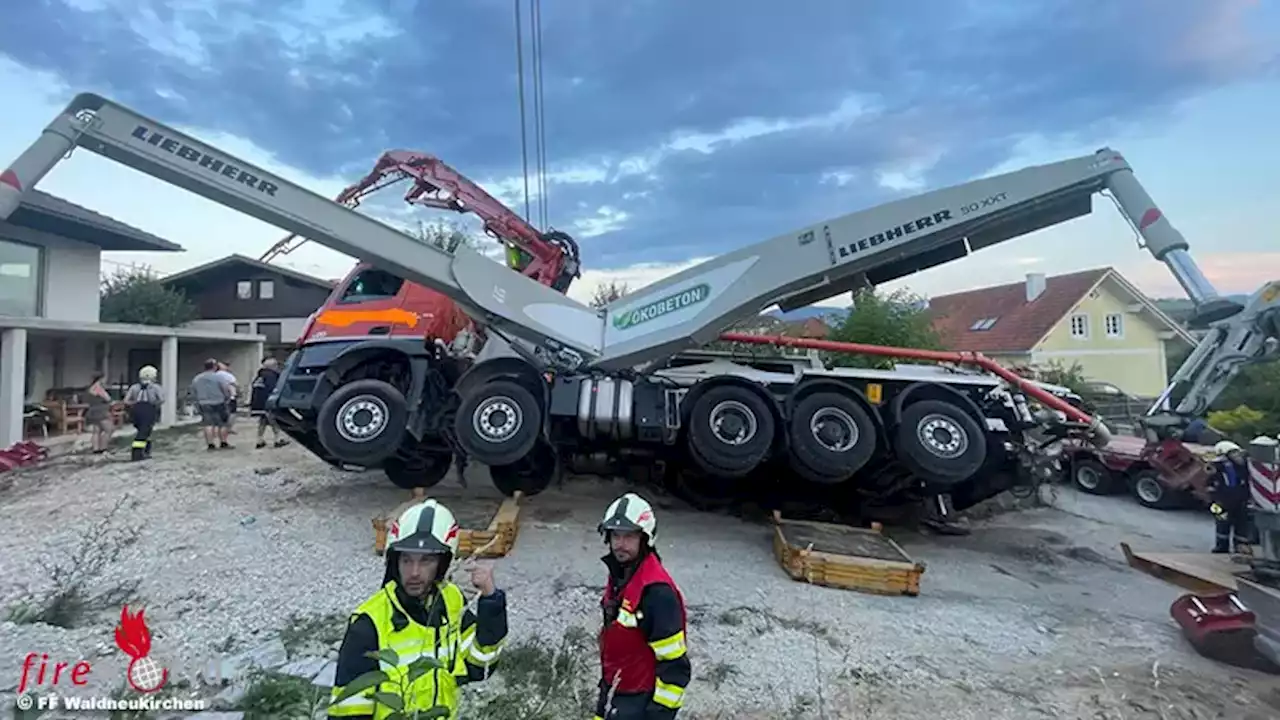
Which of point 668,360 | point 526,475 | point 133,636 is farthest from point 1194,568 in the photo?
point 133,636

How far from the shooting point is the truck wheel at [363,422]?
275 inches

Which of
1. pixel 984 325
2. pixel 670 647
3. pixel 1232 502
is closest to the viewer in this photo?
pixel 670 647

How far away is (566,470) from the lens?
9133 millimetres

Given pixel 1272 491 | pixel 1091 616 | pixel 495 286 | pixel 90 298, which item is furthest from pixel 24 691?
pixel 90 298

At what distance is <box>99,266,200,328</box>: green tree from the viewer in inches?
957

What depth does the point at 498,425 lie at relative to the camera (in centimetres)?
693

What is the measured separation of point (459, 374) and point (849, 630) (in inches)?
198

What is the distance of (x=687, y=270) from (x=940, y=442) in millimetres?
3050

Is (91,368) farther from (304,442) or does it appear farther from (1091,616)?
(1091,616)

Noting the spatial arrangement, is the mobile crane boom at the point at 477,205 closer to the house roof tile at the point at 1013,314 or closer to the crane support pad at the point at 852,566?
the crane support pad at the point at 852,566

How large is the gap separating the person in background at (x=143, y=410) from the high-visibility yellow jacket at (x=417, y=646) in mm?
10383

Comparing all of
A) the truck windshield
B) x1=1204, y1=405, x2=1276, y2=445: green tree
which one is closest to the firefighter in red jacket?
the truck windshield

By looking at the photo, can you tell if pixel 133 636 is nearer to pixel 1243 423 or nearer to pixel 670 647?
pixel 670 647

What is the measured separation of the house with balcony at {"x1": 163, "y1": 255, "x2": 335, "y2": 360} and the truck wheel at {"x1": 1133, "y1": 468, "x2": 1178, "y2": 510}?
2561 centimetres
